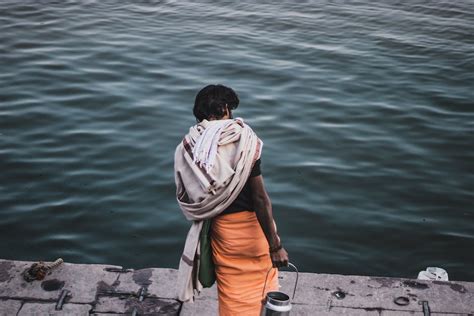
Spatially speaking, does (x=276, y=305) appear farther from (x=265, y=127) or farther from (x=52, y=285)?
(x=265, y=127)

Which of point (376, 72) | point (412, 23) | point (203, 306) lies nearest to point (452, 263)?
point (203, 306)

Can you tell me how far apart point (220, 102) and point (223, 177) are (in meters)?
0.43

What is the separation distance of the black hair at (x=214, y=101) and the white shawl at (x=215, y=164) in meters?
0.07

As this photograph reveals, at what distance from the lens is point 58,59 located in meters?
12.2

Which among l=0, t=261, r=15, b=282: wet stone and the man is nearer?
the man

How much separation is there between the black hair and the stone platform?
158cm

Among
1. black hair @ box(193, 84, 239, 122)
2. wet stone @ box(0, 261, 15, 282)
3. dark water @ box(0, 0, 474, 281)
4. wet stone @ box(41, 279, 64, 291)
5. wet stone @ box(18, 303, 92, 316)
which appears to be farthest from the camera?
dark water @ box(0, 0, 474, 281)

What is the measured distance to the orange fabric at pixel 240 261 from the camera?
3684mm

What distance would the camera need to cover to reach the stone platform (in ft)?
14.8

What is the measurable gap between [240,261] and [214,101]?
3.01 feet

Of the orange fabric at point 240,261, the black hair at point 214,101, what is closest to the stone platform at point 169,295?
the orange fabric at point 240,261

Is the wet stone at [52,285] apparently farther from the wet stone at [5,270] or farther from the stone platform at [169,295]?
the wet stone at [5,270]

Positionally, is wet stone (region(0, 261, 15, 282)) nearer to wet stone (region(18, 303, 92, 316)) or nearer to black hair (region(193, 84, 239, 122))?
wet stone (region(18, 303, 92, 316))

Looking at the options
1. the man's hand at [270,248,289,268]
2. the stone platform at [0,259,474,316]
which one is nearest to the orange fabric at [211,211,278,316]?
the man's hand at [270,248,289,268]
